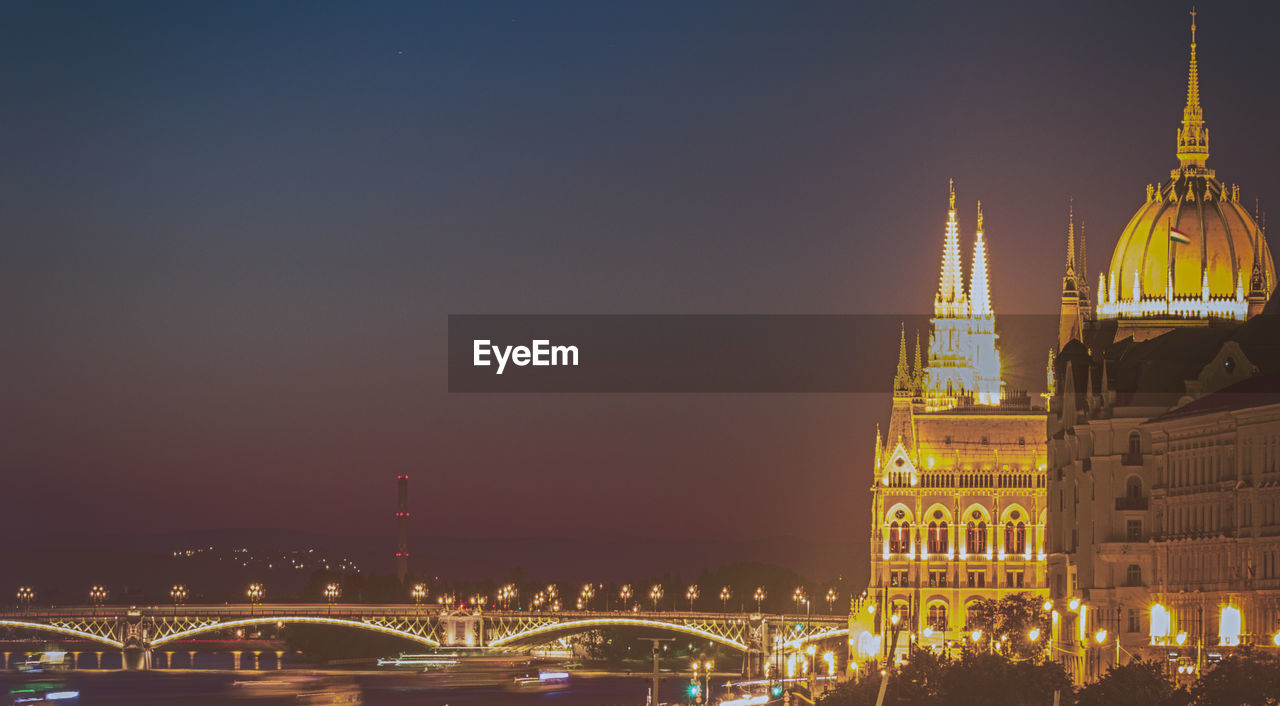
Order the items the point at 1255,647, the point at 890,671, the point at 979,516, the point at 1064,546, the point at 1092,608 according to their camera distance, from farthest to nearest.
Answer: the point at 979,516
the point at 1064,546
the point at 1092,608
the point at 890,671
the point at 1255,647

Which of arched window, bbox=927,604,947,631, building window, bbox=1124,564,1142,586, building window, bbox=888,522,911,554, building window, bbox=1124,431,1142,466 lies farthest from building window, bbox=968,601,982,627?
building window, bbox=1124,564,1142,586

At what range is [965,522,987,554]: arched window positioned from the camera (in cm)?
19312

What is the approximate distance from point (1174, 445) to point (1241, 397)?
1003 centimetres

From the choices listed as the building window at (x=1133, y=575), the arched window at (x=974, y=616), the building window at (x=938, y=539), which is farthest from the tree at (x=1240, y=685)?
the building window at (x=938, y=539)

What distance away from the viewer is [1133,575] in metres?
124

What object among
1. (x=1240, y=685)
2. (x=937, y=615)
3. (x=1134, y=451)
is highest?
(x=1134, y=451)

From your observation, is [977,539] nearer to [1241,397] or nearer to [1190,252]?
[1190,252]

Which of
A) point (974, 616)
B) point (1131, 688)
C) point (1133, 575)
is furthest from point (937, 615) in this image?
point (1131, 688)

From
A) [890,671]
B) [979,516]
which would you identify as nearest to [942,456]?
[979,516]

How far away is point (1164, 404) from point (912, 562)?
68052 millimetres

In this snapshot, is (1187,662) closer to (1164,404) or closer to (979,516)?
(1164,404)

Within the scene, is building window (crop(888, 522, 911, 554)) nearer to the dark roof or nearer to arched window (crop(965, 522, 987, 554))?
arched window (crop(965, 522, 987, 554))

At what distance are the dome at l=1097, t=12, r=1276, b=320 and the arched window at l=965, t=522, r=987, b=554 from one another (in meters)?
34.6

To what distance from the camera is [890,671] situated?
109188mm
